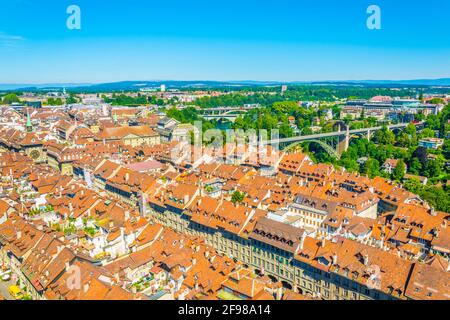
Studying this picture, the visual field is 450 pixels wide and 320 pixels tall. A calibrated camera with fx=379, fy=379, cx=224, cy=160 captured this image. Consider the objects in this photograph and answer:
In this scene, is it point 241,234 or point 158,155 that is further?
point 158,155

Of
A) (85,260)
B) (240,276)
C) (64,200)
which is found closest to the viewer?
(240,276)

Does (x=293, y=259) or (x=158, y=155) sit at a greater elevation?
(x=158, y=155)

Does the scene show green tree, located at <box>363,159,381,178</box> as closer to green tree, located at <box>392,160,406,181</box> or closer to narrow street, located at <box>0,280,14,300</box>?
green tree, located at <box>392,160,406,181</box>

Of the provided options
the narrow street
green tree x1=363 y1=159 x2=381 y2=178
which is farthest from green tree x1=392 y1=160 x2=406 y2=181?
the narrow street

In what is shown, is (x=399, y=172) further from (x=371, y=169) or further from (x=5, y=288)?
(x=5, y=288)

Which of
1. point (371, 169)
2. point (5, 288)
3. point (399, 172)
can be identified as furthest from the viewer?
point (371, 169)

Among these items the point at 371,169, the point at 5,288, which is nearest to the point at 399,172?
the point at 371,169

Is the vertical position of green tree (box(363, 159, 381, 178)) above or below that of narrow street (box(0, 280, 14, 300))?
above

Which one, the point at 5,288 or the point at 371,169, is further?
the point at 371,169

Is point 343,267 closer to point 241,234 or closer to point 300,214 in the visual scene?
point 241,234

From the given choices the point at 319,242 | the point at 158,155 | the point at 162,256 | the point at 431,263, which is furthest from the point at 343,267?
the point at 158,155

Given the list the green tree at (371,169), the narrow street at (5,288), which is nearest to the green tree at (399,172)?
the green tree at (371,169)
